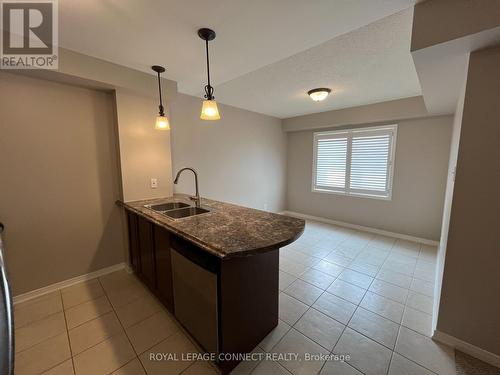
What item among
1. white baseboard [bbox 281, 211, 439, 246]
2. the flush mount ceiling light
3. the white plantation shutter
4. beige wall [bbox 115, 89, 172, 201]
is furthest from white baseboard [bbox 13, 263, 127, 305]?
the white plantation shutter

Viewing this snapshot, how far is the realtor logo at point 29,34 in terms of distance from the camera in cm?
138

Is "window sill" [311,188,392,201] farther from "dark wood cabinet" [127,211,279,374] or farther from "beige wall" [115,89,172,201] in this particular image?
"beige wall" [115,89,172,201]

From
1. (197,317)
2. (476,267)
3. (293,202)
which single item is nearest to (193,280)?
(197,317)

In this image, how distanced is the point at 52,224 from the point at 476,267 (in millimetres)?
3757

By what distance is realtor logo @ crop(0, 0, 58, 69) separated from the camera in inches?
54.1

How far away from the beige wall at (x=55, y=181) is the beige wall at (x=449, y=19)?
2959mm

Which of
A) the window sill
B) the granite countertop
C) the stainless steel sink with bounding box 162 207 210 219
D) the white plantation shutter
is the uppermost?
the white plantation shutter

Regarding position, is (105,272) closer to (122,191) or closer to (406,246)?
(122,191)

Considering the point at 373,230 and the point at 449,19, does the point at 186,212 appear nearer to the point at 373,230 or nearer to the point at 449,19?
the point at 449,19

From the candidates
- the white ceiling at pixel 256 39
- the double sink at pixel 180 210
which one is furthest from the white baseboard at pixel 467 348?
the white ceiling at pixel 256 39

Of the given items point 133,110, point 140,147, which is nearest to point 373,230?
point 140,147

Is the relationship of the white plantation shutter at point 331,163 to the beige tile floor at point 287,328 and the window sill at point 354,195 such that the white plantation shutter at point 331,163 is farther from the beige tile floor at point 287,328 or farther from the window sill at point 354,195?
the beige tile floor at point 287,328

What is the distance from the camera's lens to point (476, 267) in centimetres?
143

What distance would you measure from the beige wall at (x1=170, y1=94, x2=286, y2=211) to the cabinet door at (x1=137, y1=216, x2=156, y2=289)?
3.78ft
